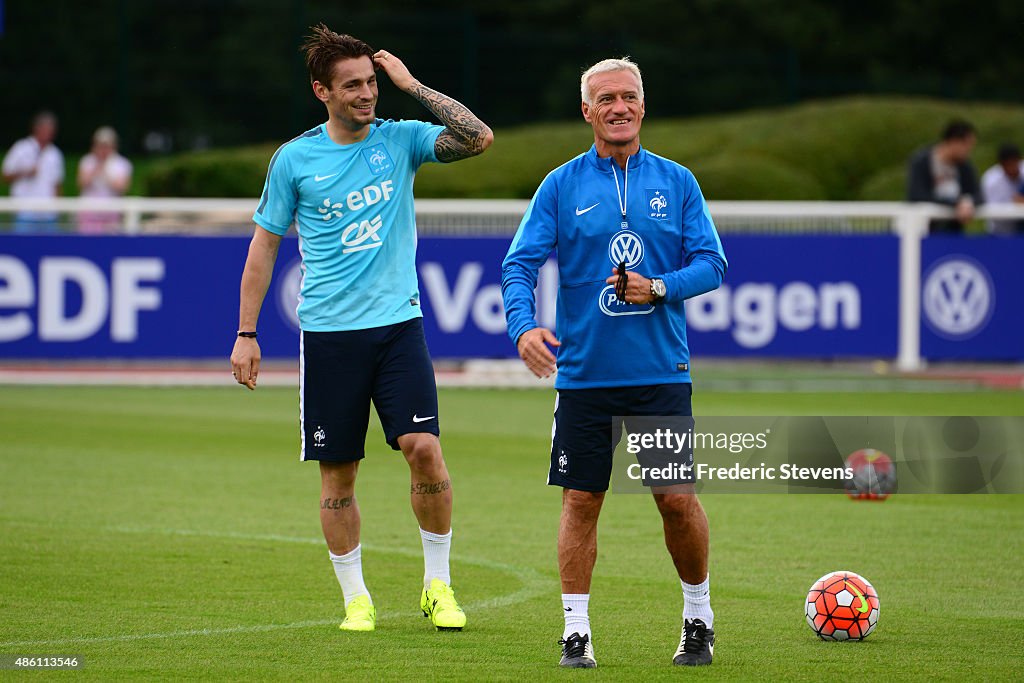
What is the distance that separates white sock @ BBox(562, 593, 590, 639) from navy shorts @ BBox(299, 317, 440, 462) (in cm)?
118

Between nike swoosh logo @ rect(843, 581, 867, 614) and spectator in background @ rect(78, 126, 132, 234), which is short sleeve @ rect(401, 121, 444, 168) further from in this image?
spectator in background @ rect(78, 126, 132, 234)

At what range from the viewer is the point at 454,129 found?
7.27 meters

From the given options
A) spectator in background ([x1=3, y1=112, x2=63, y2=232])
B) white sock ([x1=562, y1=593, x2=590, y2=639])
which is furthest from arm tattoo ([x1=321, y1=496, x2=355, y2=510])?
spectator in background ([x1=3, y1=112, x2=63, y2=232])

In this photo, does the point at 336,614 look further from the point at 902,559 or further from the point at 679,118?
the point at 679,118

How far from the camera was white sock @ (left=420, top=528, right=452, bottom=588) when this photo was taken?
7277 millimetres

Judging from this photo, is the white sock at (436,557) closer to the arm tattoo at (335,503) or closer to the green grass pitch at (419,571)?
the green grass pitch at (419,571)

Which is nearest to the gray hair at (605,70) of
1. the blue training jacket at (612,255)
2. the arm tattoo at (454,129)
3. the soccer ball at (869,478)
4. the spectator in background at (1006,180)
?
the blue training jacket at (612,255)

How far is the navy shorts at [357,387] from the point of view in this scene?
7230mm

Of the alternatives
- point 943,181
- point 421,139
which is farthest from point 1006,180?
point 421,139

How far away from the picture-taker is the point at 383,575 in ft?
27.7

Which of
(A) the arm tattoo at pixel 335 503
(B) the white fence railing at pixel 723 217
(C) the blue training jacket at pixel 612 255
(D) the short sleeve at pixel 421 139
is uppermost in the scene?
(B) the white fence railing at pixel 723 217

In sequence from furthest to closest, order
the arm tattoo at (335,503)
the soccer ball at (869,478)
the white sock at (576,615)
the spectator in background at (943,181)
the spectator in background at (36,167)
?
the spectator in background at (36,167)
the spectator in background at (943,181)
the soccer ball at (869,478)
the arm tattoo at (335,503)
the white sock at (576,615)

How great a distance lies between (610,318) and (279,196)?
1.67 m

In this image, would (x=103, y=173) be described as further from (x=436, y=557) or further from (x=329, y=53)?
(x=436, y=557)
